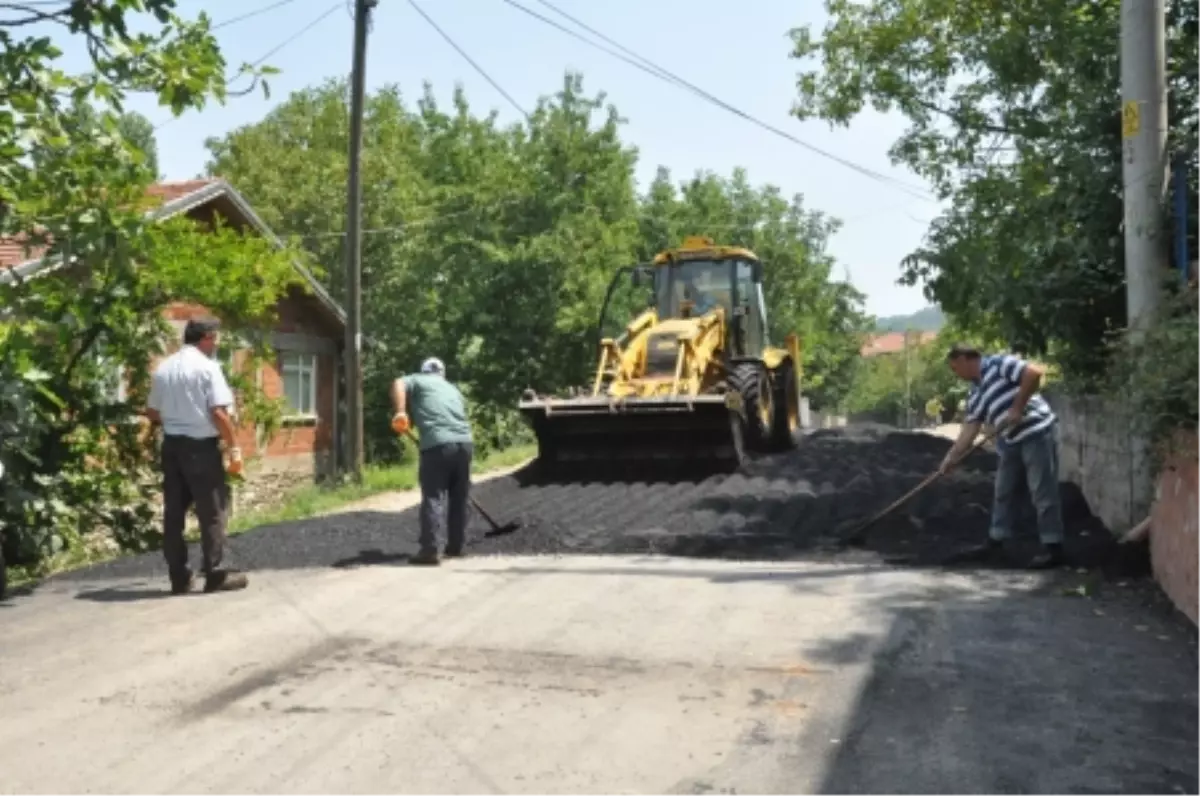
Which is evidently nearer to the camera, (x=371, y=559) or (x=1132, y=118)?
(x=1132, y=118)

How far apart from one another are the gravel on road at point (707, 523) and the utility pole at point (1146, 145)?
1.83 metres

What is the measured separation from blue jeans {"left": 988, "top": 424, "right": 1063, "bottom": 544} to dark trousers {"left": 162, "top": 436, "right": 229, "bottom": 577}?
5.32 metres

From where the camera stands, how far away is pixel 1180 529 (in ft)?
20.4

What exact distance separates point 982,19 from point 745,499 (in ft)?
31.0

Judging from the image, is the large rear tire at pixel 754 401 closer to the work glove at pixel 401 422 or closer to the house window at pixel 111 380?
the work glove at pixel 401 422

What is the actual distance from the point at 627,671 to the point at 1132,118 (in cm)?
517

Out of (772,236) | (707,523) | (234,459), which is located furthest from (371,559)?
(772,236)

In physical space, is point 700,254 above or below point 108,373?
above

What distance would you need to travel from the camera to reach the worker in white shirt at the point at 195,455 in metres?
7.36

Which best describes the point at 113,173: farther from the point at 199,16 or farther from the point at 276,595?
the point at 276,595

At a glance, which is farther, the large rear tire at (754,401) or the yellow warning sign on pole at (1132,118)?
the large rear tire at (754,401)

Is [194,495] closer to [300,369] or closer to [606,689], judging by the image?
[606,689]

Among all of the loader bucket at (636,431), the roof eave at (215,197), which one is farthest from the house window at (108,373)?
the loader bucket at (636,431)

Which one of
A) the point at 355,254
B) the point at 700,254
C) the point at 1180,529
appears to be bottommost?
the point at 1180,529
